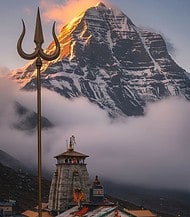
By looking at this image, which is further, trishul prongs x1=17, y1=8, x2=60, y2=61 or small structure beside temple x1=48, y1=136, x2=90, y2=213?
small structure beside temple x1=48, y1=136, x2=90, y2=213

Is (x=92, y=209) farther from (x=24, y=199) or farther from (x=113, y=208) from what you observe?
(x=24, y=199)

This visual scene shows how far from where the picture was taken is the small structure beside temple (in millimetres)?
83000

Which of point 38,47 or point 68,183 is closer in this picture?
point 38,47

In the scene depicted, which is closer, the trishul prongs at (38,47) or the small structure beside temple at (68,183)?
Result: the trishul prongs at (38,47)

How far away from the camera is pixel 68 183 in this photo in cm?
8600

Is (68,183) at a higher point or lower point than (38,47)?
higher

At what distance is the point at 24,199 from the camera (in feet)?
613

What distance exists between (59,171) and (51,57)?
257 feet

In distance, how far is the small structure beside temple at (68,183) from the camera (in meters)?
83.0

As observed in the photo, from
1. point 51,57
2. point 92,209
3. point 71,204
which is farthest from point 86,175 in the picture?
point 51,57

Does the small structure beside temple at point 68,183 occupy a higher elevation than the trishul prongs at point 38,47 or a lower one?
higher

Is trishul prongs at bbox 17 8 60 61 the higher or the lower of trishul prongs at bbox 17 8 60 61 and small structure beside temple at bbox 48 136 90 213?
the lower

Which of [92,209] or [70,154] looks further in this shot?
[70,154]

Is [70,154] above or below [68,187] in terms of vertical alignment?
above
